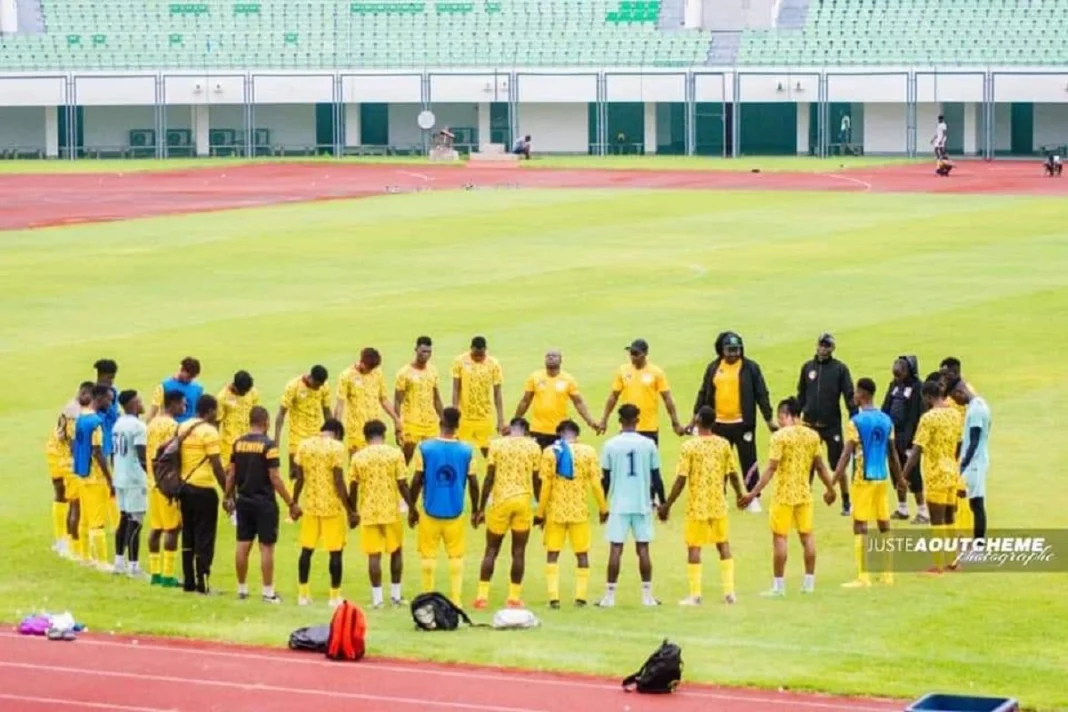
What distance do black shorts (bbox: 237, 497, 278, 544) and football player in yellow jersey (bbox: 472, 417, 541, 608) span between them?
6.36 feet

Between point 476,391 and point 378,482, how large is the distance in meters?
4.83

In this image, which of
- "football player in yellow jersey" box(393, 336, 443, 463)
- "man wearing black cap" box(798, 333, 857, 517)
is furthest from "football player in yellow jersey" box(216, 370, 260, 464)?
"man wearing black cap" box(798, 333, 857, 517)

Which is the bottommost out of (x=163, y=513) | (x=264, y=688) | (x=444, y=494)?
(x=264, y=688)

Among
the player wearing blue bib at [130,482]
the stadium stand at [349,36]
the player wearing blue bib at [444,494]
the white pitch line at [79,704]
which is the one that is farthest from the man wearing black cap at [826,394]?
the stadium stand at [349,36]

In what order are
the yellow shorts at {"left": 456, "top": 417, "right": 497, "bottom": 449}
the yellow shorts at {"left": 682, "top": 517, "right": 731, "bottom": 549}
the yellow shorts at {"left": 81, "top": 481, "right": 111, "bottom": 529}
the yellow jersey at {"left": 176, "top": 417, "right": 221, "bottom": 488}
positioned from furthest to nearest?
the yellow shorts at {"left": 456, "top": 417, "right": 497, "bottom": 449} < the yellow shorts at {"left": 81, "top": 481, "right": 111, "bottom": 529} < the yellow jersey at {"left": 176, "top": 417, "right": 221, "bottom": 488} < the yellow shorts at {"left": 682, "top": 517, "right": 731, "bottom": 549}

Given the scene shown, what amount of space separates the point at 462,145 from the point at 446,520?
7427cm

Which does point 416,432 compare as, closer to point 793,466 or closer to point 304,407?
point 304,407

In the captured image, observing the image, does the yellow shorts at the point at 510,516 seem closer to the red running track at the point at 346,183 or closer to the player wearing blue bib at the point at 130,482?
the player wearing blue bib at the point at 130,482

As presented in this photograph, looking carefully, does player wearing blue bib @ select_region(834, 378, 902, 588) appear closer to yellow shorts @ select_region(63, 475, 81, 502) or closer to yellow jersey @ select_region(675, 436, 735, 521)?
yellow jersey @ select_region(675, 436, 735, 521)

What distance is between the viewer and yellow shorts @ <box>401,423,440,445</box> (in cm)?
2398

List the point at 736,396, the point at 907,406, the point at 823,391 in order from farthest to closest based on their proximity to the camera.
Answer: the point at 823,391, the point at 736,396, the point at 907,406

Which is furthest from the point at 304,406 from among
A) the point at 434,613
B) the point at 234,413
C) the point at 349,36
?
the point at 349,36

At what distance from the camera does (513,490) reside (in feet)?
64.6

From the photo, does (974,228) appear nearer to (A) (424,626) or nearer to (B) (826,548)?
(B) (826,548)
